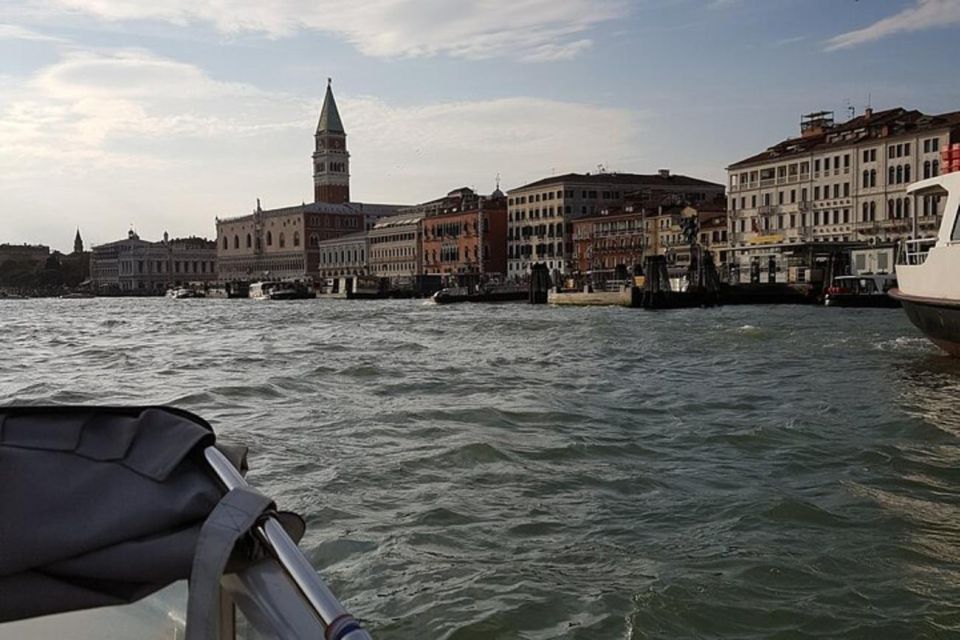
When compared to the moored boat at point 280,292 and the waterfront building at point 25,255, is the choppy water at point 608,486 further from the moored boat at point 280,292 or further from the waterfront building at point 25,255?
the waterfront building at point 25,255

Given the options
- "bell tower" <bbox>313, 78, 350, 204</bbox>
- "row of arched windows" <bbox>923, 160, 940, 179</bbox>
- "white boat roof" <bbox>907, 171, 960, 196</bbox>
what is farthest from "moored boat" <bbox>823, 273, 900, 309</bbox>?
"bell tower" <bbox>313, 78, 350, 204</bbox>

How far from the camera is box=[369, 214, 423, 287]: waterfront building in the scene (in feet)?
321

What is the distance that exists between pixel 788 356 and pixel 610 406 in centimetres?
799

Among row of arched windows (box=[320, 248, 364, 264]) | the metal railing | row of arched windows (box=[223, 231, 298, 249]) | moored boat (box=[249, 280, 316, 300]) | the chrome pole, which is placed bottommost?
moored boat (box=[249, 280, 316, 300])

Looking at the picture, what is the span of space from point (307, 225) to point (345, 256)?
10.1 m

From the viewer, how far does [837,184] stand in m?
57.2

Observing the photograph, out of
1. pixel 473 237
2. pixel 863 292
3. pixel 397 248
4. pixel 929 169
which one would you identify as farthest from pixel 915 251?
pixel 397 248

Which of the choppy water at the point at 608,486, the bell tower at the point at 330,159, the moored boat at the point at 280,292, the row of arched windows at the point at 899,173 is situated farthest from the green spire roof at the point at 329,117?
the choppy water at the point at 608,486

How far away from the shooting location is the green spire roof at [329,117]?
422 feet

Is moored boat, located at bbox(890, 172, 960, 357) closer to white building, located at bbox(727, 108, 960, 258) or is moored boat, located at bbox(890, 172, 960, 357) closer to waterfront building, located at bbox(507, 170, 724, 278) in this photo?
white building, located at bbox(727, 108, 960, 258)

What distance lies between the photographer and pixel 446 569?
5.11 meters

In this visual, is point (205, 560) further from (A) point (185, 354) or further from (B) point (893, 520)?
(A) point (185, 354)

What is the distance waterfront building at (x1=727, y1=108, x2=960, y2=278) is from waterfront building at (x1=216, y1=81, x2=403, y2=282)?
61206mm

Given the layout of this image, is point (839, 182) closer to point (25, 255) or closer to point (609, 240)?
point (609, 240)
